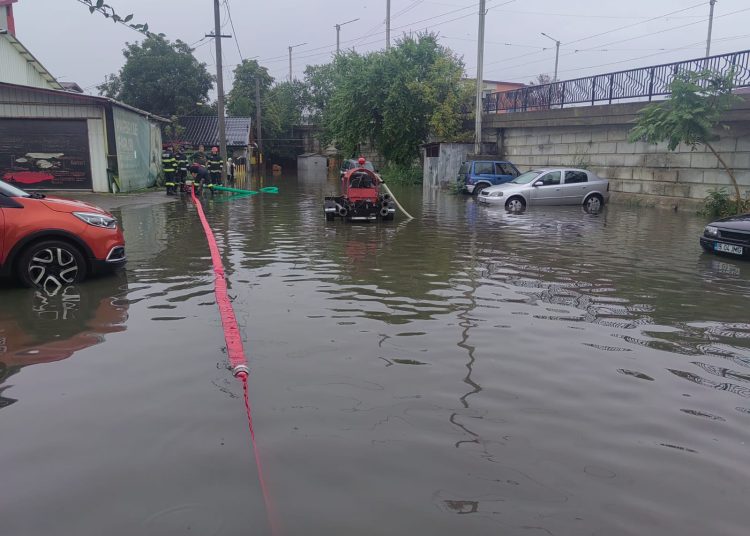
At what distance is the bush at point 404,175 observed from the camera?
36.3 meters

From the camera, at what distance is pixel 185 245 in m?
11.2

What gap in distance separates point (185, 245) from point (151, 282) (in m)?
3.33

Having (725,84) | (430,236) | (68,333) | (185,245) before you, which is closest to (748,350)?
(68,333)

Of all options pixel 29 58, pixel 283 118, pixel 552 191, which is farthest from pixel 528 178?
pixel 283 118

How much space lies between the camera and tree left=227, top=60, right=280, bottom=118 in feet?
204

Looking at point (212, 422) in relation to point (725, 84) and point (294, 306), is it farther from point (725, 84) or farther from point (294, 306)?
point (725, 84)

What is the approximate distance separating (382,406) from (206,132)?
46.3m

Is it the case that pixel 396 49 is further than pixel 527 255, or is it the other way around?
pixel 396 49

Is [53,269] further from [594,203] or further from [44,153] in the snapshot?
[594,203]

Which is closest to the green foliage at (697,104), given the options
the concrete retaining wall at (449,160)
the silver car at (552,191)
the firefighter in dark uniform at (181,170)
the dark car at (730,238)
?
the silver car at (552,191)

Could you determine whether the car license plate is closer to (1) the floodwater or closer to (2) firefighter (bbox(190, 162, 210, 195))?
(1) the floodwater

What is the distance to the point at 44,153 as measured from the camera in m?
20.7

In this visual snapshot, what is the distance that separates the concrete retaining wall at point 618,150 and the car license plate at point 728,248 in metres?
8.08

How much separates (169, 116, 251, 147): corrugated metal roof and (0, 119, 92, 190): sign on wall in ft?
81.3
